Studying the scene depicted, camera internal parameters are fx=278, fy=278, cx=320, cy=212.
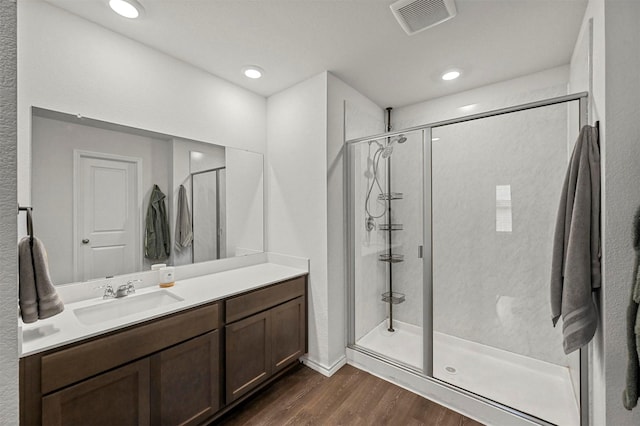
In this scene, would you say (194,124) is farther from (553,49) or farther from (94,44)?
(553,49)

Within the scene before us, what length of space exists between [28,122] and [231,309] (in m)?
1.49

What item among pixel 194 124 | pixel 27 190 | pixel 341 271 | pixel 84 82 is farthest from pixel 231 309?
pixel 84 82

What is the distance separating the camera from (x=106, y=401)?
1277 millimetres

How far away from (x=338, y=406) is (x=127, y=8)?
2.80 metres

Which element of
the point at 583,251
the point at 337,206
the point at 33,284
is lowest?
the point at 33,284

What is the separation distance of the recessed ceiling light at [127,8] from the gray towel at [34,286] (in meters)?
1.32

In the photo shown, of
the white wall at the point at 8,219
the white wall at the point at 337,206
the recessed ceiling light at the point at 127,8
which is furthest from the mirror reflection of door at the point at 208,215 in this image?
the white wall at the point at 8,219

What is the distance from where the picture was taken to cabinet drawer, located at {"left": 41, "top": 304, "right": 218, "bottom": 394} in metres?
1.15

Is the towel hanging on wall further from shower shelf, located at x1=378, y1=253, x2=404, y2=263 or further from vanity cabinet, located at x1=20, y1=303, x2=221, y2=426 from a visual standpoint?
shower shelf, located at x1=378, y1=253, x2=404, y2=263

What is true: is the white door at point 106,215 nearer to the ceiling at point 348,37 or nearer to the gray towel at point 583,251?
the ceiling at point 348,37

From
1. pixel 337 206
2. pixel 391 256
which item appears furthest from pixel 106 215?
pixel 391 256

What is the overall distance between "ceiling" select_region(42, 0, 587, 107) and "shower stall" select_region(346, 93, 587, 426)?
0.45m

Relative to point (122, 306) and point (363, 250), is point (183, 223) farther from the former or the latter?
point (363, 250)

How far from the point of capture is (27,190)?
1.44 meters
